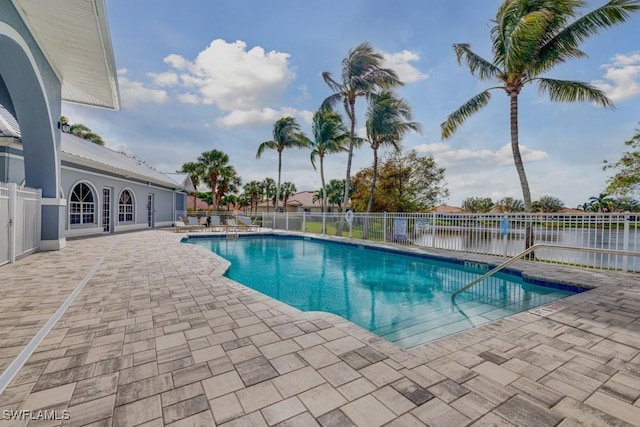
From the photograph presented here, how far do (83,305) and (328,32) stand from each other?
30.4 ft

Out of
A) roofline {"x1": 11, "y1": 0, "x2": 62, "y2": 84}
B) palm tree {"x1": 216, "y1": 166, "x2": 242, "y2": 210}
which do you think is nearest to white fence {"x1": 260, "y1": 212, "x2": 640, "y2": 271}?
roofline {"x1": 11, "y1": 0, "x2": 62, "y2": 84}

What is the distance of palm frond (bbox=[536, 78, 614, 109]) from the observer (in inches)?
350

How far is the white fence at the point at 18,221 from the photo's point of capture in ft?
18.3

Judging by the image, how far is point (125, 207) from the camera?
15211mm

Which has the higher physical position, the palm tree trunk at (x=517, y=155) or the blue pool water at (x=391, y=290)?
the palm tree trunk at (x=517, y=155)

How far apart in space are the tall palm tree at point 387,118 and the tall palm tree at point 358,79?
0.64 meters

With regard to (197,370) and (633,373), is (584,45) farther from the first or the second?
(197,370)

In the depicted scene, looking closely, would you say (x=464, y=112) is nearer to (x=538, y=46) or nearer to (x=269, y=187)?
(x=538, y=46)

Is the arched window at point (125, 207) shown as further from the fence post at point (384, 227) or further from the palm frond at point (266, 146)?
the fence post at point (384, 227)

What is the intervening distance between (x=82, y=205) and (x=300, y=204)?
3300 centimetres

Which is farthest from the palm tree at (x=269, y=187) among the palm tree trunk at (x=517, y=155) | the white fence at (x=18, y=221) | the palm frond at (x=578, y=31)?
the palm frond at (x=578, y=31)

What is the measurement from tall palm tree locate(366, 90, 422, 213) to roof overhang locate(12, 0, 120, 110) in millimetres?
11315

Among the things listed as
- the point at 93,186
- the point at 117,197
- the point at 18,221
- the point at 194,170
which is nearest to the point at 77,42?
the point at 18,221

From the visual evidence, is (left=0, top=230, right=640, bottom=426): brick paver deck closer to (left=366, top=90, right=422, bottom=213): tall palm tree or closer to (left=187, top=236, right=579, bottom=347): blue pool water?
(left=187, top=236, right=579, bottom=347): blue pool water
